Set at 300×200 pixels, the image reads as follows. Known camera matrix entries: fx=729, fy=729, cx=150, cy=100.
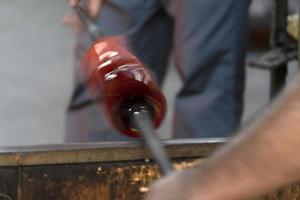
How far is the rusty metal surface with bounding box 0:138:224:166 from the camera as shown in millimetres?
1306

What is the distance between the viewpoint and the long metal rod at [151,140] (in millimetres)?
1101

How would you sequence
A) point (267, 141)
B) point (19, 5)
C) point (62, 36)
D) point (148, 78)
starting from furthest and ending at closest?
1. point (19, 5)
2. point (62, 36)
3. point (148, 78)
4. point (267, 141)

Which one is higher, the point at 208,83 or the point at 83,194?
the point at 83,194

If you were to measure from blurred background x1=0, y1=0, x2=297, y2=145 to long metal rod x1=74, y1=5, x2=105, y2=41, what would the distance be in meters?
1.01

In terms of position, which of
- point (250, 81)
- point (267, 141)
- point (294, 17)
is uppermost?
point (267, 141)

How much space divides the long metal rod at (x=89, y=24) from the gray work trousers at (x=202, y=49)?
39 centimetres

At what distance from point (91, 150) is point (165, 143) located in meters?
0.14

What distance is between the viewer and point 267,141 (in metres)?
0.80

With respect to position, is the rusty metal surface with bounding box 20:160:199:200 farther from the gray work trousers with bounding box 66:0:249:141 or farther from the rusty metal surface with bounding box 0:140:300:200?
the gray work trousers with bounding box 66:0:249:141

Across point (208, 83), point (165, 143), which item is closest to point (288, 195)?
point (165, 143)

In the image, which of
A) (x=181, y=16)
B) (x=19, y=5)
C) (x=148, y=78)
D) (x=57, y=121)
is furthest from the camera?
(x=19, y=5)

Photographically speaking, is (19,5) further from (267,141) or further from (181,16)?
(267,141)

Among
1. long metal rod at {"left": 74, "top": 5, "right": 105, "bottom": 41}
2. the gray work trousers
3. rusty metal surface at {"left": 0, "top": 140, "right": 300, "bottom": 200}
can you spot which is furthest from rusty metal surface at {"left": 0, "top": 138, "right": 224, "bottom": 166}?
the gray work trousers

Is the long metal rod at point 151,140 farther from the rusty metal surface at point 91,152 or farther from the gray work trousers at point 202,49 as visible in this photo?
the gray work trousers at point 202,49
